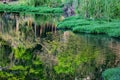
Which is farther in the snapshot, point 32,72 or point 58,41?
point 58,41

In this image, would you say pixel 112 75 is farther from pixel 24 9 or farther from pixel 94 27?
pixel 24 9

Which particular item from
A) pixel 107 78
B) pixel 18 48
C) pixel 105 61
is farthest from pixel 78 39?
pixel 107 78

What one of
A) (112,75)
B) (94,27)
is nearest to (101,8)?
(94,27)

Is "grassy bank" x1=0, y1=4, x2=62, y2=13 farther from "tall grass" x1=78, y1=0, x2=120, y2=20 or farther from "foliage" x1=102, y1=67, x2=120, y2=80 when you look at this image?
"foliage" x1=102, y1=67, x2=120, y2=80

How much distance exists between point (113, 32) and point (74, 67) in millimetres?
14427

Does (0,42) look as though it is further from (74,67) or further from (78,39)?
(74,67)

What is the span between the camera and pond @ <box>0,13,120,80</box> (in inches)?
813

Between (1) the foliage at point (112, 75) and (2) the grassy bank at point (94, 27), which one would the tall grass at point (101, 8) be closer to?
(2) the grassy bank at point (94, 27)

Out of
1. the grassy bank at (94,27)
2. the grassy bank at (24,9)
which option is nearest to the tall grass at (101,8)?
the grassy bank at (94,27)

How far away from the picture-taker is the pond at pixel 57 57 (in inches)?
813

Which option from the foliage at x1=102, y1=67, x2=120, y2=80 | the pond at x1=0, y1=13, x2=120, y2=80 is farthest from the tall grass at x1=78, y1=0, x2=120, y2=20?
the foliage at x1=102, y1=67, x2=120, y2=80

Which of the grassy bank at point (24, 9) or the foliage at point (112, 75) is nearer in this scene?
the foliage at point (112, 75)

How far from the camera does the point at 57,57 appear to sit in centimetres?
2509

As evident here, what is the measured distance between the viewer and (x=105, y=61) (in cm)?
2362
